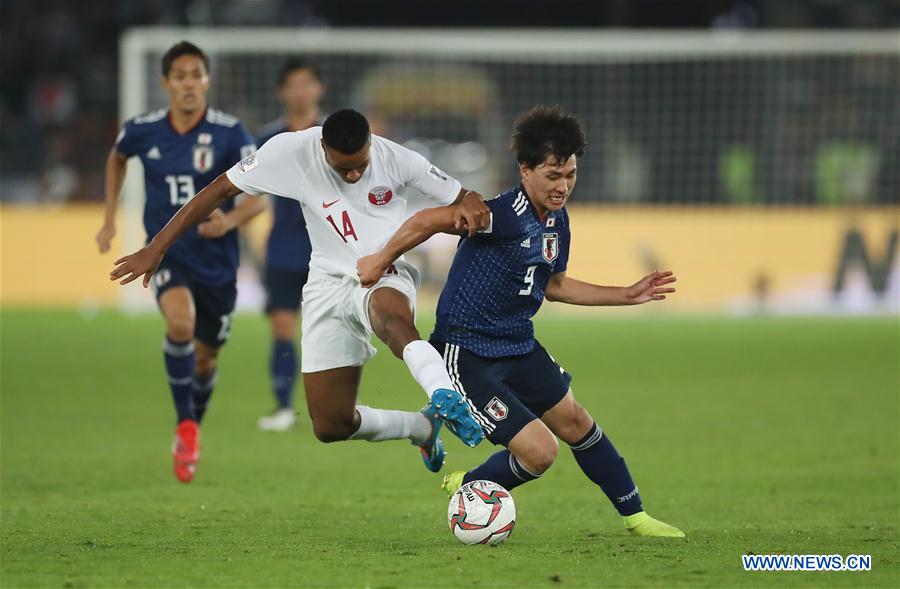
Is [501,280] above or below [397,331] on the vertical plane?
above

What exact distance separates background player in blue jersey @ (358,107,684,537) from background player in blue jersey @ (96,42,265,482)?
2519 millimetres

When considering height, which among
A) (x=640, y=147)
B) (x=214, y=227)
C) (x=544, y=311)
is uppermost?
(x=214, y=227)

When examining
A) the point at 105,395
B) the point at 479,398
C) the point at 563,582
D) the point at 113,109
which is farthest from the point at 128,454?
the point at 113,109

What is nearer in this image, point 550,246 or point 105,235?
point 550,246

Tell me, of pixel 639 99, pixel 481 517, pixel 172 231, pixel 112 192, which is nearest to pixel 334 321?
pixel 172 231

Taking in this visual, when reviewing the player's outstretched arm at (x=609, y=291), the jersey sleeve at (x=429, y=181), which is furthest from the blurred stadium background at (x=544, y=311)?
the jersey sleeve at (x=429, y=181)

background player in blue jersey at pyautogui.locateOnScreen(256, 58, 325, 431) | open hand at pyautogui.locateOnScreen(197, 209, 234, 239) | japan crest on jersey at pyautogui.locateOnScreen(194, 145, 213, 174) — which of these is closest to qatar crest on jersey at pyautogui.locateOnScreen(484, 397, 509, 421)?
open hand at pyautogui.locateOnScreen(197, 209, 234, 239)

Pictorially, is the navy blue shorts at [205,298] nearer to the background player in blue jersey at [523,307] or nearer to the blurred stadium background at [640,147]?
the background player in blue jersey at [523,307]

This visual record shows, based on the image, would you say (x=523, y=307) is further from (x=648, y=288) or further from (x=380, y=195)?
(x=380, y=195)

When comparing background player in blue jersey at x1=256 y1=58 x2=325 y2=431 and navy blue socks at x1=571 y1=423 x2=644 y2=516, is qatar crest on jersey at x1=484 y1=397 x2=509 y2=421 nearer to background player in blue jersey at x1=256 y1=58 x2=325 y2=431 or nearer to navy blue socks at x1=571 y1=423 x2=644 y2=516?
navy blue socks at x1=571 y1=423 x2=644 y2=516

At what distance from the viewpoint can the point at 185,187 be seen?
8.62 meters

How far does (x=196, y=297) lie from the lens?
890 centimetres

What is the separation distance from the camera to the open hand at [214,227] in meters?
8.56

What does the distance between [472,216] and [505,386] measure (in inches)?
31.1
